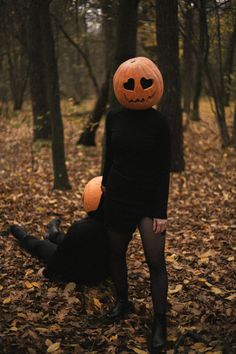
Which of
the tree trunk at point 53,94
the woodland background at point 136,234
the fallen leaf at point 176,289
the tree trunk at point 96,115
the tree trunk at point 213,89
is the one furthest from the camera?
the tree trunk at point 96,115

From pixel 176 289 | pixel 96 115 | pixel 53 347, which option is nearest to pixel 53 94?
pixel 96 115

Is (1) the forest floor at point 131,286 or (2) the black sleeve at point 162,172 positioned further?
(1) the forest floor at point 131,286

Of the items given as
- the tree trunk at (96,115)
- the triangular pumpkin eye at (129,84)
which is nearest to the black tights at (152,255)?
the triangular pumpkin eye at (129,84)

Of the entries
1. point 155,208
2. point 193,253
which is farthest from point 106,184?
point 193,253

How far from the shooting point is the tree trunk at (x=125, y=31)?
23.8ft

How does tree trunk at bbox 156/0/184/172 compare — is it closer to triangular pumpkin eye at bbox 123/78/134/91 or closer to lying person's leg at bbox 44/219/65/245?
lying person's leg at bbox 44/219/65/245

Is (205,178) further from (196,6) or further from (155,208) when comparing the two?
(155,208)

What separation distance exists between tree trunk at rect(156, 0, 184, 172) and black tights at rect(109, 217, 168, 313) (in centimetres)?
575

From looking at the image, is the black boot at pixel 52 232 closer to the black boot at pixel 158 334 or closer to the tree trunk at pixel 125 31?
the black boot at pixel 158 334

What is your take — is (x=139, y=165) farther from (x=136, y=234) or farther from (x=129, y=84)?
(x=136, y=234)

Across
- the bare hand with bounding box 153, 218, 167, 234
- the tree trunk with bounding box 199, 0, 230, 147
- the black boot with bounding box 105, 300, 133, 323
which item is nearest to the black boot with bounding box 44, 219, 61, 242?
the black boot with bounding box 105, 300, 133, 323

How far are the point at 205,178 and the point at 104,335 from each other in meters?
5.99

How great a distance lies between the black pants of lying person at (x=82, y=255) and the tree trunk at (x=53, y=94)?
3436 millimetres

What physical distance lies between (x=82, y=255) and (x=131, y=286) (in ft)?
2.42
